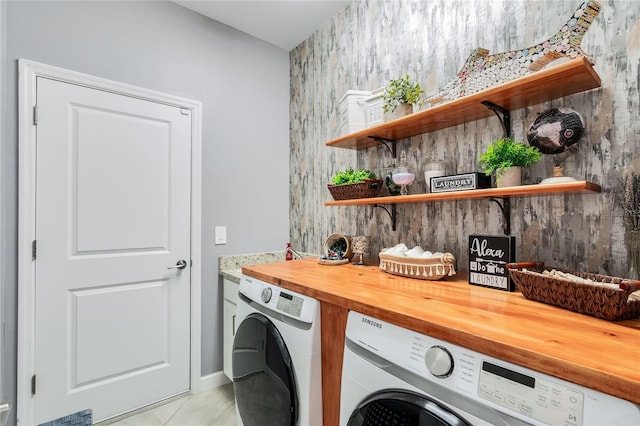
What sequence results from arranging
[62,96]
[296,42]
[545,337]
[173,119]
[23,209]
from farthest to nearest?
1. [296,42]
2. [173,119]
3. [62,96]
4. [23,209]
5. [545,337]

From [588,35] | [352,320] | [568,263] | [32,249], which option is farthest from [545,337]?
[32,249]

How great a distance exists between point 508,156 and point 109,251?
2175 mm

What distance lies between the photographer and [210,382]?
2.27 metres

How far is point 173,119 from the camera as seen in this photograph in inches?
84.7

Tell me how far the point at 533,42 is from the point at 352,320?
131 centimetres

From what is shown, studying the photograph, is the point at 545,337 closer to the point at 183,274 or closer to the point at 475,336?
the point at 475,336

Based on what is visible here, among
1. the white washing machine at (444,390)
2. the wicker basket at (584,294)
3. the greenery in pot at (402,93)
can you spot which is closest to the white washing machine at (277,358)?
the white washing machine at (444,390)

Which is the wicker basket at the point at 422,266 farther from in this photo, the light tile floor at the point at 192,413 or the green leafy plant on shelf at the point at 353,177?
the light tile floor at the point at 192,413

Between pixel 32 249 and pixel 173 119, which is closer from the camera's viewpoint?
pixel 32 249

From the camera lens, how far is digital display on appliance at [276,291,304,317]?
126cm

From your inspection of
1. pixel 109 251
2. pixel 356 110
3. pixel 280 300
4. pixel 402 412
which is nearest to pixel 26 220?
pixel 109 251

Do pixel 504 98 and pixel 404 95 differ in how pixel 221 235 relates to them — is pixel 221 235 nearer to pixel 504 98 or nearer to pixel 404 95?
pixel 404 95

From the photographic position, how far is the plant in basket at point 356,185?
1.73 meters

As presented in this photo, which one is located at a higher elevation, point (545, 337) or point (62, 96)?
point (62, 96)
